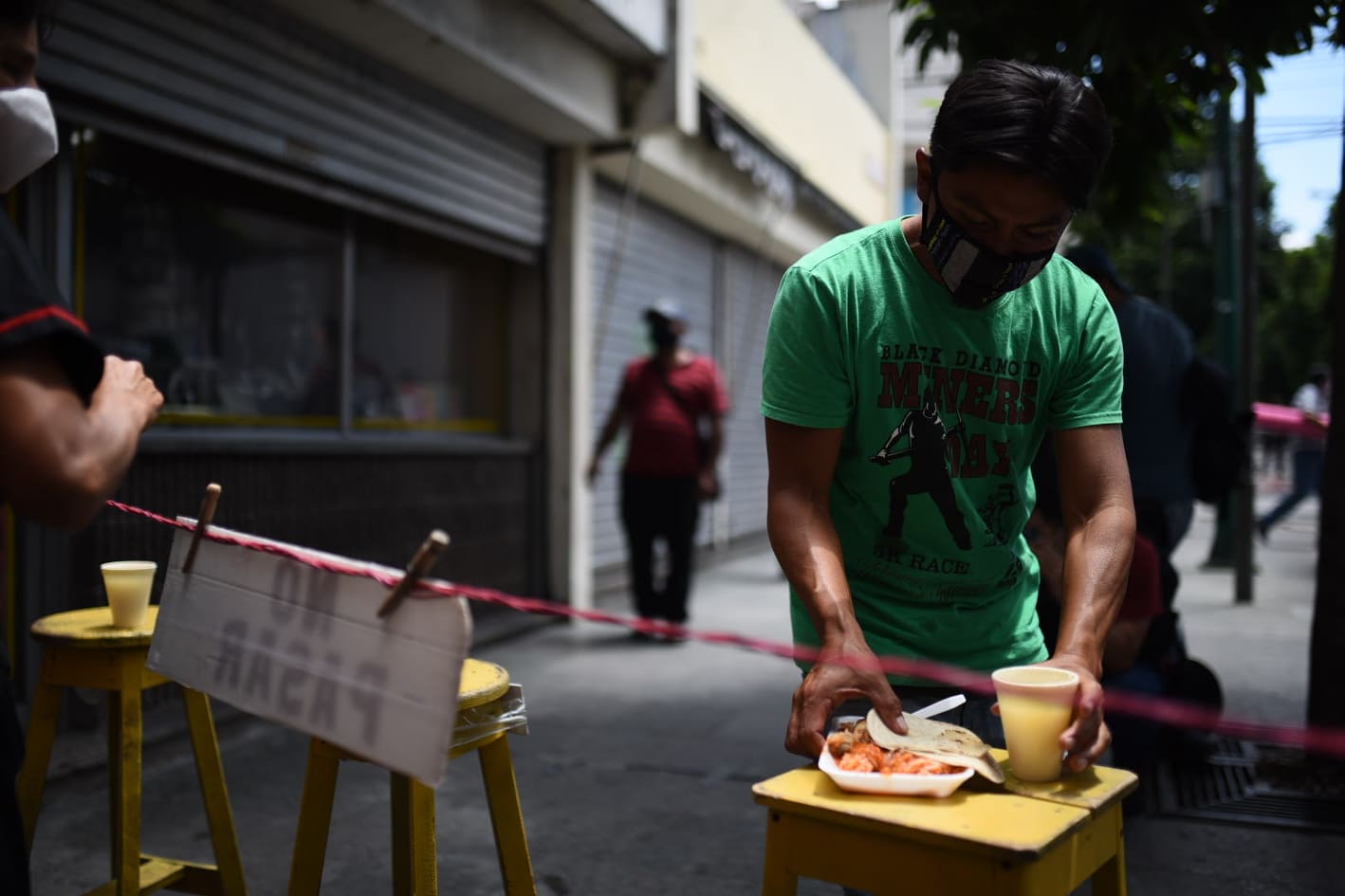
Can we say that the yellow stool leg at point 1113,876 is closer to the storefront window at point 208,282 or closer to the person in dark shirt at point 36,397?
the person in dark shirt at point 36,397

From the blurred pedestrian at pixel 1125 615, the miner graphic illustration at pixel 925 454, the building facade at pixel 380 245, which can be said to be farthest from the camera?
the building facade at pixel 380 245

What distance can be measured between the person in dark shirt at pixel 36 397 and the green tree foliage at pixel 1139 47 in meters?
3.50

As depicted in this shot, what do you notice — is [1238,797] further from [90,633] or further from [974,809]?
[90,633]

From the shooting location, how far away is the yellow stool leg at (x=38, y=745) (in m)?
2.87

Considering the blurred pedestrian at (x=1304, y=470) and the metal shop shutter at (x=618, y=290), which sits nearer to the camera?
the metal shop shutter at (x=618, y=290)

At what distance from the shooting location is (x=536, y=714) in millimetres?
5520

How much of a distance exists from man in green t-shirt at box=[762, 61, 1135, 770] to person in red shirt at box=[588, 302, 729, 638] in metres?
5.10

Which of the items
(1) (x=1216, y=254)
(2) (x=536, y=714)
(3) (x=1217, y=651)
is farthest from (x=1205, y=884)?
(1) (x=1216, y=254)

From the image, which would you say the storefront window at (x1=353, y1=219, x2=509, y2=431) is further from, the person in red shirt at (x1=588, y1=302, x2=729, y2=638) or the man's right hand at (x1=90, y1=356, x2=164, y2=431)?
the man's right hand at (x1=90, y1=356, x2=164, y2=431)

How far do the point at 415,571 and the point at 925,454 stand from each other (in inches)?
36.2

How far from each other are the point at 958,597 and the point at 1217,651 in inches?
224

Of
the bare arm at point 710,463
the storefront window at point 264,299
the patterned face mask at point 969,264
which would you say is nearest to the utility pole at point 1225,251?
the bare arm at point 710,463

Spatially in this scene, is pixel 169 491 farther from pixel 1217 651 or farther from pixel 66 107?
pixel 1217 651

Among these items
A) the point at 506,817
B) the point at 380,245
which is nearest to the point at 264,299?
the point at 380,245
